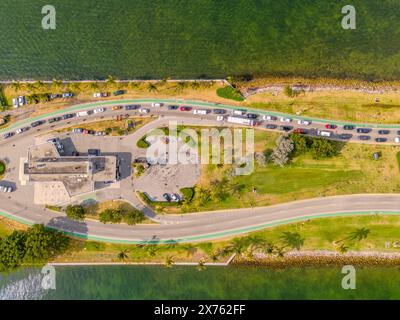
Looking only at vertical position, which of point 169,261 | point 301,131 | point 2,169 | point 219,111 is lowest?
point 169,261

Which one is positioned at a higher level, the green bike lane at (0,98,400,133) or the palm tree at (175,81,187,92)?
the palm tree at (175,81,187,92)

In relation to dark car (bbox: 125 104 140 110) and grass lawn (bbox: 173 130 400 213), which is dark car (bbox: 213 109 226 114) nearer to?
grass lawn (bbox: 173 130 400 213)

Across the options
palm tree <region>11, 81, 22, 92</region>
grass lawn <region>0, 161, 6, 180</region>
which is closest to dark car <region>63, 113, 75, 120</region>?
palm tree <region>11, 81, 22, 92</region>

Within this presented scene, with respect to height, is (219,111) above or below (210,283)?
above

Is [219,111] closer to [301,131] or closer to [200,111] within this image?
[200,111]

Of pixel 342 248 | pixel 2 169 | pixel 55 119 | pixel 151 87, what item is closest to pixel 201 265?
pixel 342 248

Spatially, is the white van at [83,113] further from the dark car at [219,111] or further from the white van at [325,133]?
the white van at [325,133]

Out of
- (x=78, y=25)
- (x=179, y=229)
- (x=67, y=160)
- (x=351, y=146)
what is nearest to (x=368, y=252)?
(x=351, y=146)
